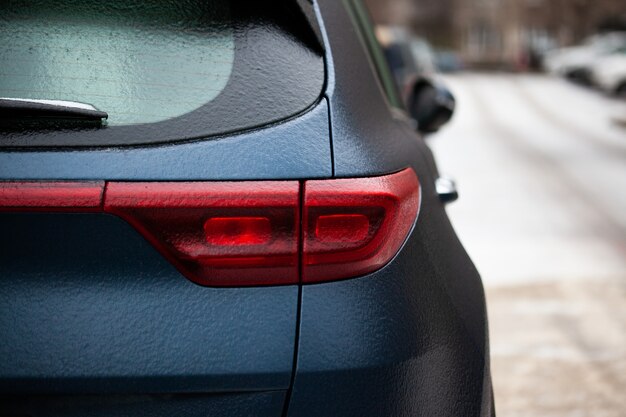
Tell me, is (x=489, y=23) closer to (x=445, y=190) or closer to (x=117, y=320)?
(x=445, y=190)

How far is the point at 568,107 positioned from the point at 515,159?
14.1 meters

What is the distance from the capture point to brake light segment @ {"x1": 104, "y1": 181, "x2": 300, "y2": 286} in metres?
1.59

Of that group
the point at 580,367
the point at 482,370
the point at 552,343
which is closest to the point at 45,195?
the point at 482,370

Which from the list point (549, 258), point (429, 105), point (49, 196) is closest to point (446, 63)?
point (549, 258)

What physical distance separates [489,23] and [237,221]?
282ft

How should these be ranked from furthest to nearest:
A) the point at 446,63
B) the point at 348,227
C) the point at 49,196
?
the point at 446,63 → the point at 348,227 → the point at 49,196

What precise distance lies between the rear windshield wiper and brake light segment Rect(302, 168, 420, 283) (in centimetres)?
38

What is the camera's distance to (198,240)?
1609 millimetres

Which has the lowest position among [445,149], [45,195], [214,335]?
[445,149]

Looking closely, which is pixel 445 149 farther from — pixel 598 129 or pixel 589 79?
pixel 589 79

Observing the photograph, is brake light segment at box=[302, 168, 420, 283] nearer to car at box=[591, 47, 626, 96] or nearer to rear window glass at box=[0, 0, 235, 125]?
rear window glass at box=[0, 0, 235, 125]

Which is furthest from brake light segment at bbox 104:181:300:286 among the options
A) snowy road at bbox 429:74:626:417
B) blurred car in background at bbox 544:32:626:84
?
blurred car in background at bbox 544:32:626:84

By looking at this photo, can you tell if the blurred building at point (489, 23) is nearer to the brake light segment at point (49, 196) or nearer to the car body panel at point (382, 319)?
the car body panel at point (382, 319)

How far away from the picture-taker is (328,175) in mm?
1649
